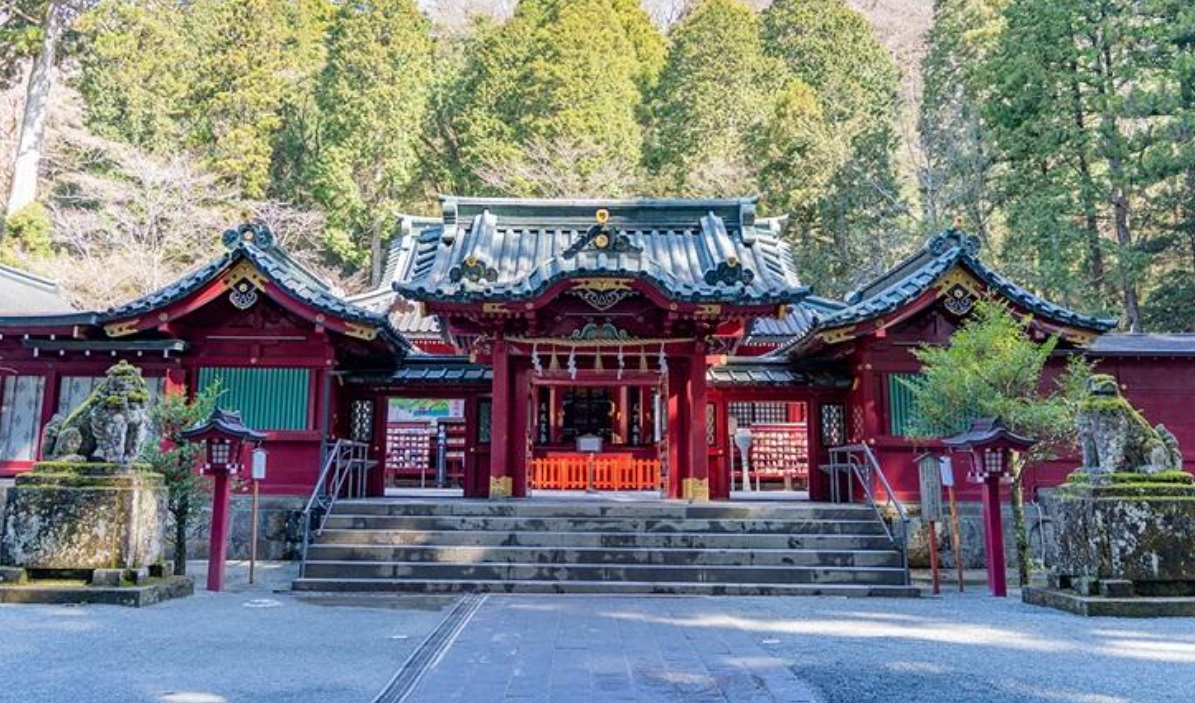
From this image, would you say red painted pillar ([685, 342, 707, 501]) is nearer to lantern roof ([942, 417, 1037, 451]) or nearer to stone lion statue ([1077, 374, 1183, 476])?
lantern roof ([942, 417, 1037, 451])

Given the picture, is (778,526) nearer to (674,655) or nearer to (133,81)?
(674,655)

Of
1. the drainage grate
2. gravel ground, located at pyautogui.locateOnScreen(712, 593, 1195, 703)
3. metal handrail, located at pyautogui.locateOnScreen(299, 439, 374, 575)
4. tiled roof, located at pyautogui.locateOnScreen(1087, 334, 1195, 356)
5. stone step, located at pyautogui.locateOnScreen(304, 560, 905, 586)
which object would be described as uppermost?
tiled roof, located at pyautogui.locateOnScreen(1087, 334, 1195, 356)

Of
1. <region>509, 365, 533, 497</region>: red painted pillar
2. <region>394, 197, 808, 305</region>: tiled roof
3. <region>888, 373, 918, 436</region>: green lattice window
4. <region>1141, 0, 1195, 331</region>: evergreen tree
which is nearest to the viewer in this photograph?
<region>394, 197, 808, 305</region>: tiled roof

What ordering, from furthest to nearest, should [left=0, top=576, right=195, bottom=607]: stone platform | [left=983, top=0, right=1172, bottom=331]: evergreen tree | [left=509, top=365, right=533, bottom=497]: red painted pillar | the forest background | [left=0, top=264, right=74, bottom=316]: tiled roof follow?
the forest background, [left=983, top=0, right=1172, bottom=331]: evergreen tree, [left=0, top=264, right=74, bottom=316]: tiled roof, [left=509, top=365, right=533, bottom=497]: red painted pillar, [left=0, top=576, right=195, bottom=607]: stone platform

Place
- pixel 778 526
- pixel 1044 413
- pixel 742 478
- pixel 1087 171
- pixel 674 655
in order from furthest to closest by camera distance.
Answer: pixel 1087 171 → pixel 742 478 → pixel 778 526 → pixel 1044 413 → pixel 674 655

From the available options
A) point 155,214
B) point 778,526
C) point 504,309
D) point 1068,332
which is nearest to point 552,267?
point 504,309

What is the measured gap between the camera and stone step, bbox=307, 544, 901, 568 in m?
9.52

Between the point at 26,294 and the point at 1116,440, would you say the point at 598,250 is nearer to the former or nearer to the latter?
the point at 1116,440

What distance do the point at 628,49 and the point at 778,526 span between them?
29.0 m

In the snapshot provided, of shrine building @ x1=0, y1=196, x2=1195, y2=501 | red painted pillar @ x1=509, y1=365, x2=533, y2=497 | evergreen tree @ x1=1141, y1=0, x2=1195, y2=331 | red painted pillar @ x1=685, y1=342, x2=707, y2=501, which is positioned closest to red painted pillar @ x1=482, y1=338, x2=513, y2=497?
shrine building @ x1=0, y1=196, x2=1195, y2=501

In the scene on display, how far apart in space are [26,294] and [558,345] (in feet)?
42.9

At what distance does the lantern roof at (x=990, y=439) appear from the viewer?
882 centimetres

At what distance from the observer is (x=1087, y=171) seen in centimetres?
2205

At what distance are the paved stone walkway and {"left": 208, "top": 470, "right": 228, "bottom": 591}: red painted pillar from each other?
352 cm
